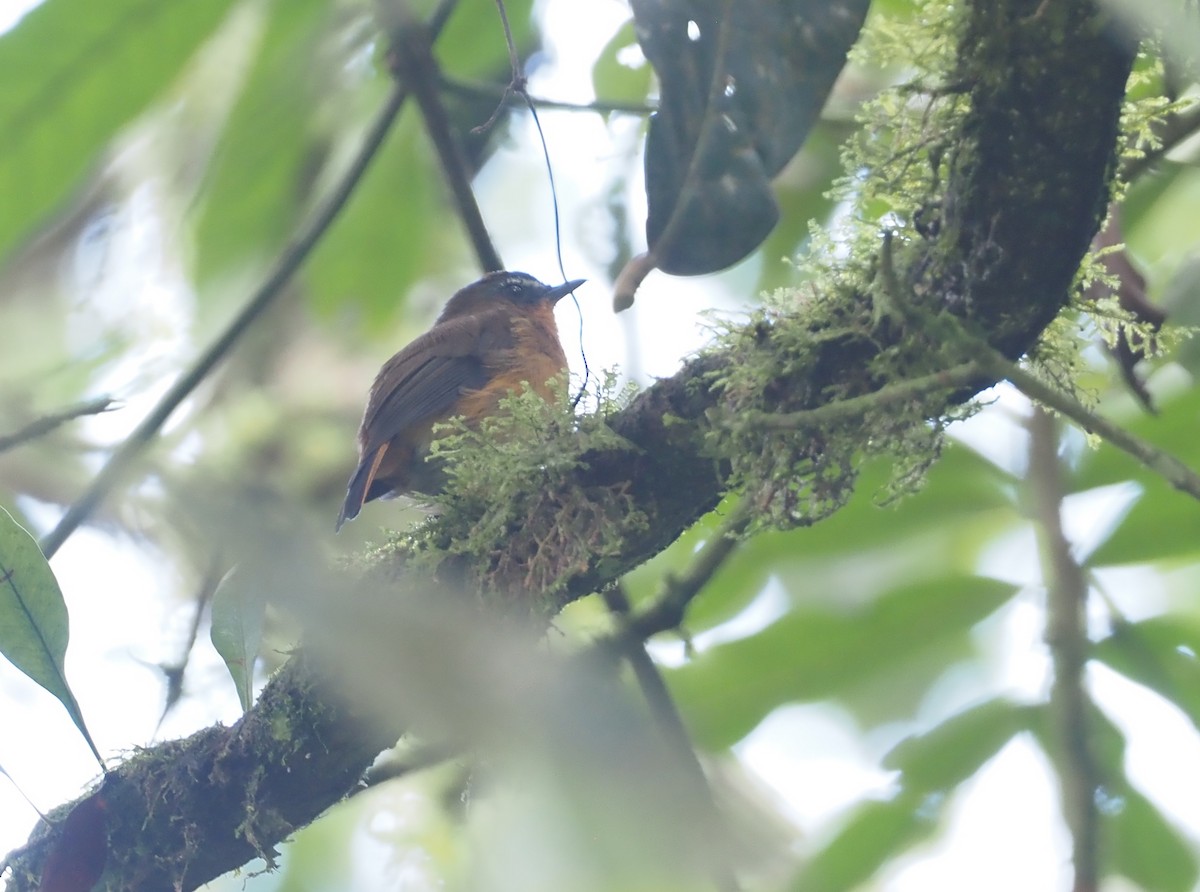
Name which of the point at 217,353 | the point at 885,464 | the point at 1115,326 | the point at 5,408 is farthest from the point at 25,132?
the point at 1115,326

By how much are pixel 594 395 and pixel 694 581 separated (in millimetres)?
432

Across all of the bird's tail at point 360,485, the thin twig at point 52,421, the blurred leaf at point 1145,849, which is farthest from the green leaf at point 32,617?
the blurred leaf at point 1145,849

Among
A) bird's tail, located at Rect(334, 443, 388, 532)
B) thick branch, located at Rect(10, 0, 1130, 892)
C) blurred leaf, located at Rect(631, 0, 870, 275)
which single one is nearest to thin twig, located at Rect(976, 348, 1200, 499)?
thick branch, located at Rect(10, 0, 1130, 892)

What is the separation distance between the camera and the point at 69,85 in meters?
1.98

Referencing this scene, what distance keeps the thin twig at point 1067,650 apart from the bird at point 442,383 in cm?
141

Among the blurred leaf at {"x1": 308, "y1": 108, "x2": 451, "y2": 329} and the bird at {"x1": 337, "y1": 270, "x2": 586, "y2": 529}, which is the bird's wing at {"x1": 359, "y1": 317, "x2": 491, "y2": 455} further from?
the blurred leaf at {"x1": 308, "y1": 108, "x2": 451, "y2": 329}

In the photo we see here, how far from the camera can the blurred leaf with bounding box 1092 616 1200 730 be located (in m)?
1.89

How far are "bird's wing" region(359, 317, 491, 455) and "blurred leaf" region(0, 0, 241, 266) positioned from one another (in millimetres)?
1387

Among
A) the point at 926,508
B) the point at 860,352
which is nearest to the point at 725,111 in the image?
the point at 860,352

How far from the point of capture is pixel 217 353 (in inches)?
102

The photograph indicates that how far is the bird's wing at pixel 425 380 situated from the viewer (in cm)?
333

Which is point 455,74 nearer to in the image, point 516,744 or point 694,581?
point 694,581

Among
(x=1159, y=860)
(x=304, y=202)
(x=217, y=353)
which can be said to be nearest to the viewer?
(x=1159, y=860)

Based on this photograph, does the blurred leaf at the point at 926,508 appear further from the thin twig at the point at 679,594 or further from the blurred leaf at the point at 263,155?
the blurred leaf at the point at 263,155
